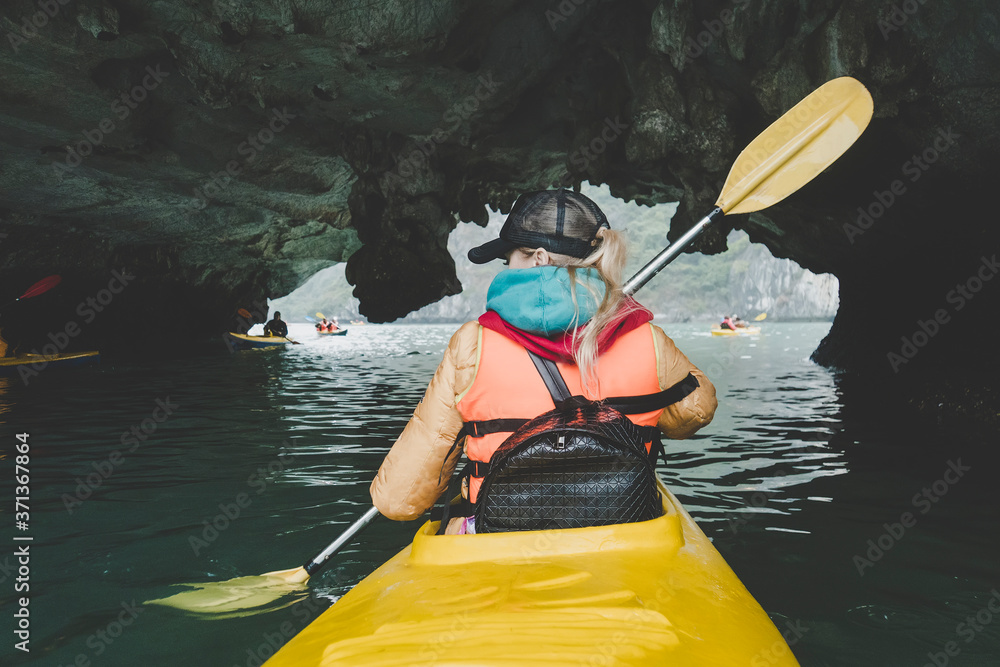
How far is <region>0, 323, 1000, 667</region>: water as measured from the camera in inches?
106

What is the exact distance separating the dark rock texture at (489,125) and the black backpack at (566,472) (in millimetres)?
6978

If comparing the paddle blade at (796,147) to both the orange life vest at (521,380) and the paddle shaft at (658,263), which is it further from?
the orange life vest at (521,380)

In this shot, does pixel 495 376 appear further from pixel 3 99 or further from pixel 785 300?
pixel 785 300

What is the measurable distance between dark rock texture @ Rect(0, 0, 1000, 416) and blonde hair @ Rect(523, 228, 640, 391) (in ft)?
21.5

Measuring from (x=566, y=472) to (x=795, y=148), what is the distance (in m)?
2.82

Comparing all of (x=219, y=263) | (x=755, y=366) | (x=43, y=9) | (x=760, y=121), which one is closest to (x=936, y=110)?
(x=760, y=121)

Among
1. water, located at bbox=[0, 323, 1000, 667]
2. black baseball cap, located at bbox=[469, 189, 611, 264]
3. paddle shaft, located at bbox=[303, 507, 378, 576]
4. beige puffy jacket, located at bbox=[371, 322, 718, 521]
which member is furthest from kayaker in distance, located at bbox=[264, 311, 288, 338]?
black baseball cap, located at bbox=[469, 189, 611, 264]

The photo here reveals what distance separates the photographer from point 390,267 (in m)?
14.8

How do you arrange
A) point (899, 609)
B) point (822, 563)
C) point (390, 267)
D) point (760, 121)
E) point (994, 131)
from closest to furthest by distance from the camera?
point (899, 609) < point (822, 563) < point (994, 131) < point (760, 121) < point (390, 267)

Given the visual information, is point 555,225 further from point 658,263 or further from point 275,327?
point 275,327

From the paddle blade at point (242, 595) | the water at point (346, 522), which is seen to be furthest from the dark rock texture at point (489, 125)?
the paddle blade at point (242, 595)

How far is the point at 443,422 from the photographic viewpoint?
2.07 meters

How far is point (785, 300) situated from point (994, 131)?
129146 millimetres

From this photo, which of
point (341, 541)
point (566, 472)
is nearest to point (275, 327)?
point (341, 541)
